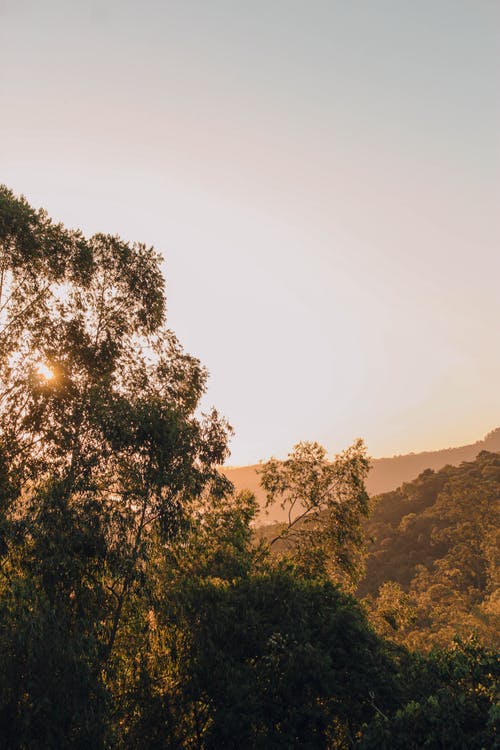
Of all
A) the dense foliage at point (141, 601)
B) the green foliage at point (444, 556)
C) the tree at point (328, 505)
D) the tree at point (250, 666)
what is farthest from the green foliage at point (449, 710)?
the green foliage at point (444, 556)

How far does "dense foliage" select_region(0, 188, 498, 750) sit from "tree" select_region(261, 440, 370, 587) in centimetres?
261

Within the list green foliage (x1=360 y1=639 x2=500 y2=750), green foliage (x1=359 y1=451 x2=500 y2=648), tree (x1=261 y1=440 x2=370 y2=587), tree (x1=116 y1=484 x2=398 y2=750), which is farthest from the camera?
green foliage (x1=359 y1=451 x2=500 y2=648)

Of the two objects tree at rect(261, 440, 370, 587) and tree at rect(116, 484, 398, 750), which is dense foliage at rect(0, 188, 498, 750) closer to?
tree at rect(116, 484, 398, 750)

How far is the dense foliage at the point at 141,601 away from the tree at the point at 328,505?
2609 mm

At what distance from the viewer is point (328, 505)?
17.3 metres

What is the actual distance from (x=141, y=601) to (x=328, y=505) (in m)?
8.02

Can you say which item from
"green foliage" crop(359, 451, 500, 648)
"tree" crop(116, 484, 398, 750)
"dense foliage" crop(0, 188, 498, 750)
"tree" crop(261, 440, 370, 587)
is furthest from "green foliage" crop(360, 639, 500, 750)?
"green foliage" crop(359, 451, 500, 648)

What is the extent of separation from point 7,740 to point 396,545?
60.1m

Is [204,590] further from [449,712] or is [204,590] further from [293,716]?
[449,712]

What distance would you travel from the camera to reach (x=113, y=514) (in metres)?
11.5

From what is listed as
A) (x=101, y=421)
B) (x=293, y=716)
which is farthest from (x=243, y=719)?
(x=101, y=421)

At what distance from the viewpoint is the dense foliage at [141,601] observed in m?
9.39

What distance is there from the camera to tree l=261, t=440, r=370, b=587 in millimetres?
17188

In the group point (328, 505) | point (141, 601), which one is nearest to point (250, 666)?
point (141, 601)
